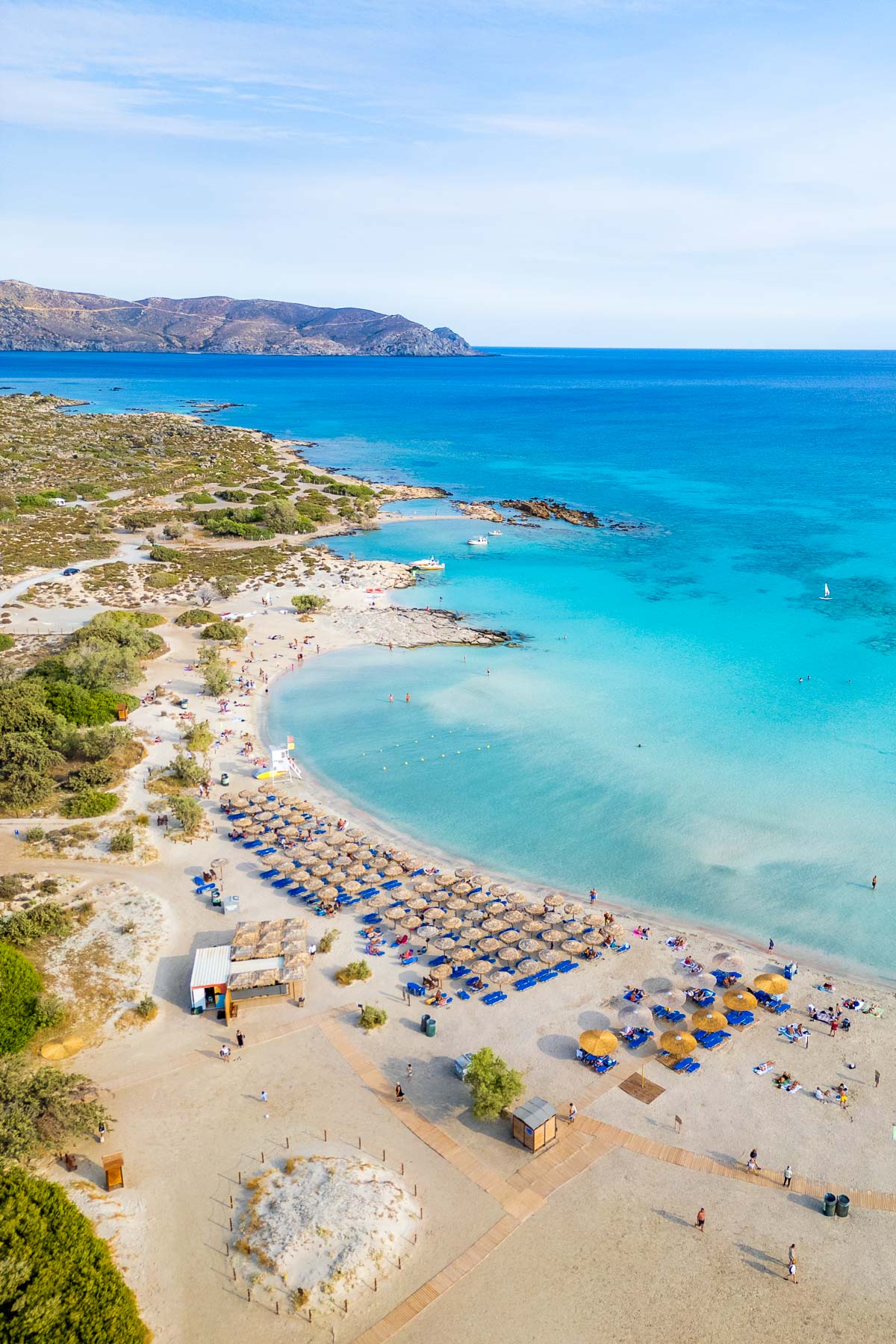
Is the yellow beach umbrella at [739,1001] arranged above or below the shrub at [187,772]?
below

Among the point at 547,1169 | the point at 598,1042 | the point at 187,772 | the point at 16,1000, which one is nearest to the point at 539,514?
the point at 187,772

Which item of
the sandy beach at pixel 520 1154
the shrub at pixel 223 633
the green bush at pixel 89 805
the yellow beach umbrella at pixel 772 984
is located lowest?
the sandy beach at pixel 520 1154

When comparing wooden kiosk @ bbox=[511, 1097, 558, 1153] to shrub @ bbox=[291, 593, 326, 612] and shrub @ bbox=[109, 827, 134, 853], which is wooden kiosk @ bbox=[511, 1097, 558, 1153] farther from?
shrub @ bbox=[291, 593, 326, 612]

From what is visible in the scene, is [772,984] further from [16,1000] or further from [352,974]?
[16,1000]

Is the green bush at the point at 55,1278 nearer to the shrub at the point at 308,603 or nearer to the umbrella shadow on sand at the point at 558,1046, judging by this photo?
the umbrella shadow on sand at the point at 558,1046

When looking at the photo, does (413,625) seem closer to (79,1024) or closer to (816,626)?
(816,626)

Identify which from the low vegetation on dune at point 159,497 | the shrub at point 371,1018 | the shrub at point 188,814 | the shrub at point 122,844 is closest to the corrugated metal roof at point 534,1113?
the shrub at point 371,1018

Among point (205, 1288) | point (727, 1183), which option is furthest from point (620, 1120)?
point (205, 1288)
